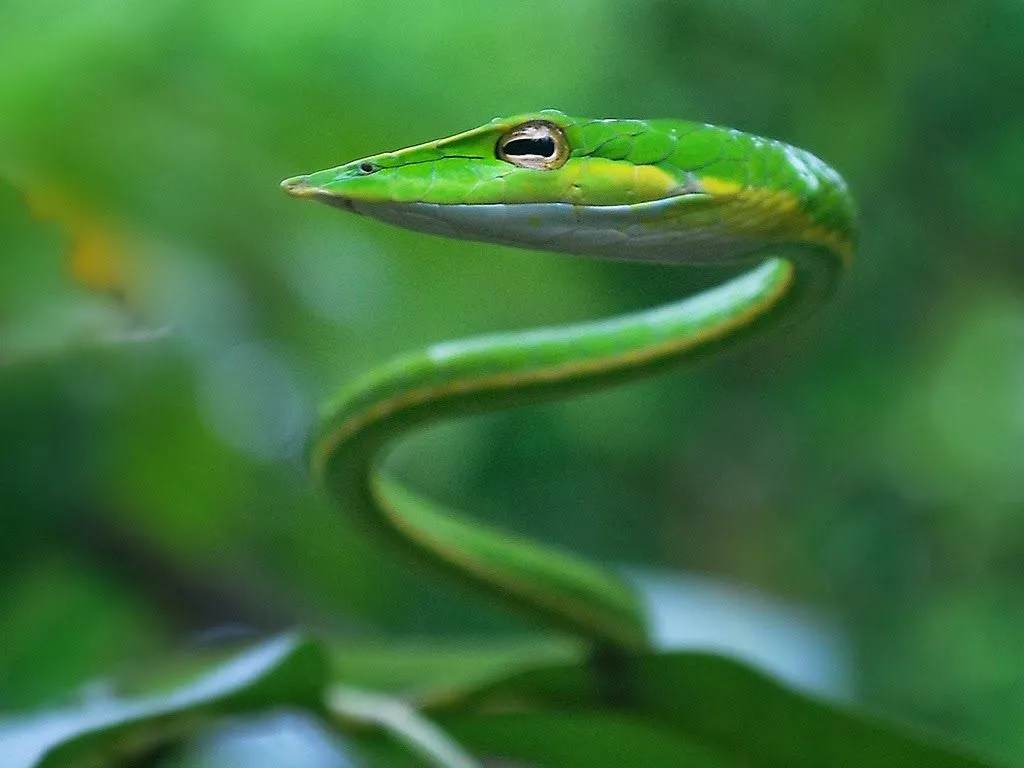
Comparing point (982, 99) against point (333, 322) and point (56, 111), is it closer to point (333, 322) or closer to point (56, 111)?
point (333, 322)

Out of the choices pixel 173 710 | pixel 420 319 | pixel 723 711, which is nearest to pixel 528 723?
pixel 723 711

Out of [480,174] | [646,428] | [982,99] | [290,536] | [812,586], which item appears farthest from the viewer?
[812,586]

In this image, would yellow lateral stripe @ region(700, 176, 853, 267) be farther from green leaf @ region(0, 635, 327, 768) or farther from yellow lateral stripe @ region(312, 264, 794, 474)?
green leaf @ region(0, 635, 327, 768)

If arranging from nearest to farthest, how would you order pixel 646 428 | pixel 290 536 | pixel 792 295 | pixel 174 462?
pixel 792 295 < pixel 174 462 < pixel 290 536 < pixel 646 428

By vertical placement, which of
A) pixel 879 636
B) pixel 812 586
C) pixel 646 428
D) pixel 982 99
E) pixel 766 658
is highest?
pixel 982 99

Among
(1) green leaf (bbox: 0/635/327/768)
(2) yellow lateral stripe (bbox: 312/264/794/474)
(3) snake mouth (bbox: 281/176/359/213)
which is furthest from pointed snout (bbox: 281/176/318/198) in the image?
(1) green leaf (bbox: 0/635/327/768)

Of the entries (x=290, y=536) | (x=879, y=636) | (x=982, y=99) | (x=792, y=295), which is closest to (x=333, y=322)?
(x=290, y=536)

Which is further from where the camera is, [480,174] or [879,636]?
[879,636]
